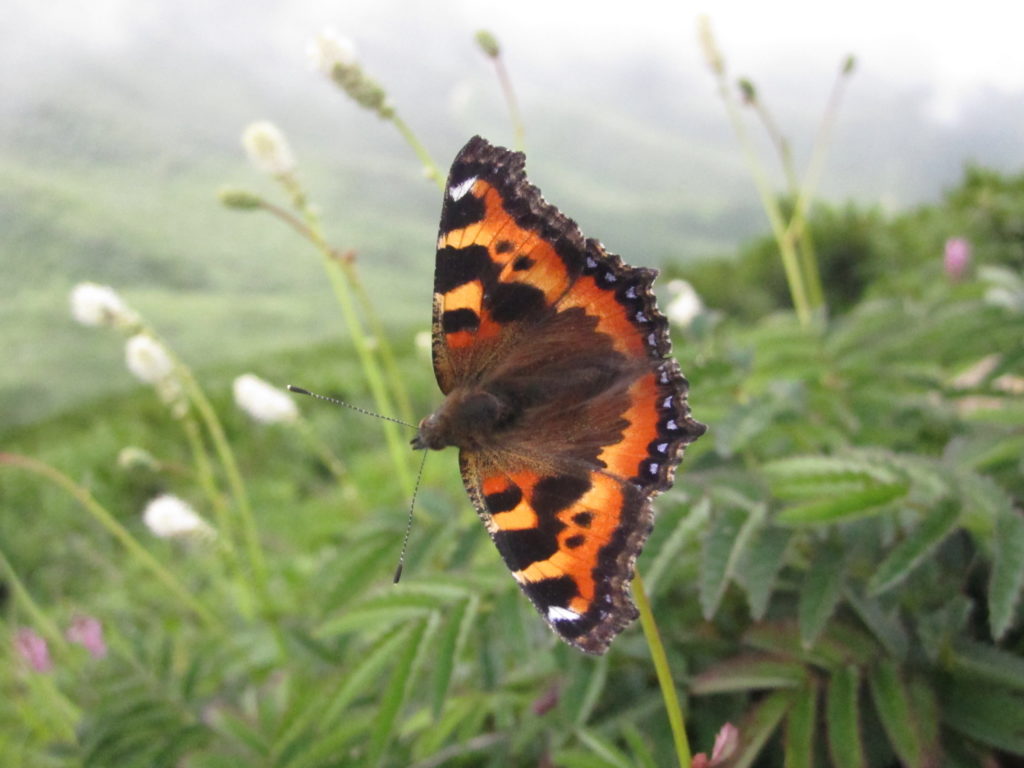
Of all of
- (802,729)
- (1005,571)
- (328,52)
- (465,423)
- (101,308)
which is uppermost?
(328,52)

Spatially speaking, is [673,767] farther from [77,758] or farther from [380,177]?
[380,177]

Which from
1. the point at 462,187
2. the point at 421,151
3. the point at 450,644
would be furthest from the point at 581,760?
the point at 421,151

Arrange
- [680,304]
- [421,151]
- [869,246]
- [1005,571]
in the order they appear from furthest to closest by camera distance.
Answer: [869,246] → [680,304] → [421,151] → [1005,571]

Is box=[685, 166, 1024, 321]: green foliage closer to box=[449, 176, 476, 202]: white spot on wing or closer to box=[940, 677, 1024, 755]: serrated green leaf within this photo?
box=[940, 677, 1024, 755]: serrated green leaf

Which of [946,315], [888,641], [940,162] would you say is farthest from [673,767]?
[940,162]

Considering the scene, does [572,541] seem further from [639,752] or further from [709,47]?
[709,47]

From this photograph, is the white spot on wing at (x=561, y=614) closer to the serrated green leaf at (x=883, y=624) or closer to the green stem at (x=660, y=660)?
the green stem at (x=660, y=660)
